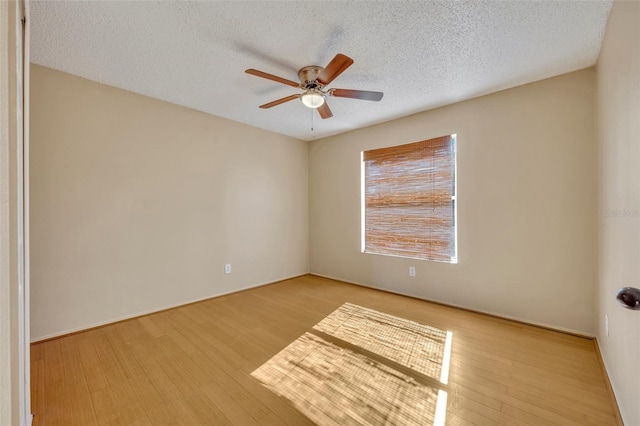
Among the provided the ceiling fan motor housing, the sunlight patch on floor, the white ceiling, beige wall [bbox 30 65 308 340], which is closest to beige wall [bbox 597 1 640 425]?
the white ceiling

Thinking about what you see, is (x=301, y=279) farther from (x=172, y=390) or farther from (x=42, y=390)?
(x=42, y=390)

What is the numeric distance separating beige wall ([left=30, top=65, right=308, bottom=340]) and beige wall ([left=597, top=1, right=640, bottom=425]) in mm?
3759

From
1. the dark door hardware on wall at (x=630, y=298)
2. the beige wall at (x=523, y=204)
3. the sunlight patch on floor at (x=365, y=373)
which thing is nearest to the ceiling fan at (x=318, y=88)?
the beige wall at (x=523, y=204)

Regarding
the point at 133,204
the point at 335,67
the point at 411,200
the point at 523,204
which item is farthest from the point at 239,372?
the point at 523,204

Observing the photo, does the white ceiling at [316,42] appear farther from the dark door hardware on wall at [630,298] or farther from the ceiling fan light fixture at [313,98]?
the dark door hardware on wall at [630,298]

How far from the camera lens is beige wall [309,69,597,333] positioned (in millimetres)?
2400

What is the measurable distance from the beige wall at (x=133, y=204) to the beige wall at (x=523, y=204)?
2.36 m

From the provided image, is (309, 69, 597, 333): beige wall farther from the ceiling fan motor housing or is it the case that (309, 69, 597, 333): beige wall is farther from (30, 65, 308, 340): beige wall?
(30, 65, 308, 340): beige wall

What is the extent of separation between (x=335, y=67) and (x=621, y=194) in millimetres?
1969

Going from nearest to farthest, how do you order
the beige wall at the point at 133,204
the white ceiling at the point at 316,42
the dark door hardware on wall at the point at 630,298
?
the dark door hardware on wall at the point at 630,298 < the white ceiling at the point at 316,42 < the beige wall at the point at 133,204

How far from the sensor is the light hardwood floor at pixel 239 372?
60.1 inches

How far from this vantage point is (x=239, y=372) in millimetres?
1926

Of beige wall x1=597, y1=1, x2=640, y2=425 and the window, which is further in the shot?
the window

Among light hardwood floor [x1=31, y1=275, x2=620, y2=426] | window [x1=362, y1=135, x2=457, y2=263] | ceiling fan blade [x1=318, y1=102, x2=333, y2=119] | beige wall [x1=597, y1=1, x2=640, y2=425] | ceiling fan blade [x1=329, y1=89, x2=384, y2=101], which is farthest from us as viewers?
window [x1=362, y1=135, x2=457, y2=263]
